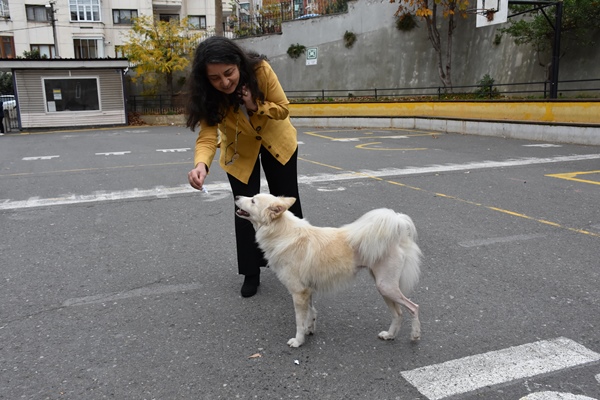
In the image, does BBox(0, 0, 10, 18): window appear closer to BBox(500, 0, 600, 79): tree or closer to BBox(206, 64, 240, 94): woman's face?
BBox(500, 0, 600, 79): tree

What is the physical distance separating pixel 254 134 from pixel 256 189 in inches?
20.3

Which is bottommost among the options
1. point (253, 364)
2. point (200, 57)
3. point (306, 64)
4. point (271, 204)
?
point (253, 364)

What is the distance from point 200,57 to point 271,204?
3.57ft

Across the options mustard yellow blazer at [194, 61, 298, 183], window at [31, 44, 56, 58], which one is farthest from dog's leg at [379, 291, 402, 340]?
window at [31, 44, 56, 58]

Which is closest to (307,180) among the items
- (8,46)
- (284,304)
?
(284,304)

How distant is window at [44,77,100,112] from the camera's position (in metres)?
26.5

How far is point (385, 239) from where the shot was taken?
2.79 meters

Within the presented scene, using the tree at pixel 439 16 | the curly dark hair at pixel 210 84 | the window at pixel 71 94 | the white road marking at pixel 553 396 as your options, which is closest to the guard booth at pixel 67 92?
the window at pixel 71 94

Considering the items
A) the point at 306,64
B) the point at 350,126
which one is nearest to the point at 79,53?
the point at 306,64

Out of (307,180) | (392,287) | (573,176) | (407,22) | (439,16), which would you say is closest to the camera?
(392,287)

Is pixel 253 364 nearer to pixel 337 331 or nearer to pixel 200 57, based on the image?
pixel 337 331

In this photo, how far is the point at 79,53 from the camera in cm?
4572

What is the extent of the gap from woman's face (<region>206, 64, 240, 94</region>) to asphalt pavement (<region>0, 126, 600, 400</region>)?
1647 mm

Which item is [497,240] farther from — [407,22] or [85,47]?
[85,47]
